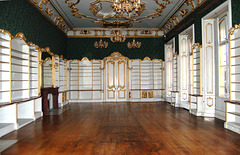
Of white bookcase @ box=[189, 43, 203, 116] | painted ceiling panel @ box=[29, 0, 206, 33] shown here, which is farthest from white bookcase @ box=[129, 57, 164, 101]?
white bookcase @ box=[189, 43, 203, 116]

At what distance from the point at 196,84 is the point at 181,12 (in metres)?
3.27

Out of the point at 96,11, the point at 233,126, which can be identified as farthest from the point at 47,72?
the point at 233,126

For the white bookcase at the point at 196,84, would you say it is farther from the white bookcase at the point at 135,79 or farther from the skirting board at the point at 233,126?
the white bookcase at the point at 135,79

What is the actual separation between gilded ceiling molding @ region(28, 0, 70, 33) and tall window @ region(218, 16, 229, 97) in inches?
251

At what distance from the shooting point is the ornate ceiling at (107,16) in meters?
8.05

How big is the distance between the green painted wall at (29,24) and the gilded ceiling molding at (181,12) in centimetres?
572

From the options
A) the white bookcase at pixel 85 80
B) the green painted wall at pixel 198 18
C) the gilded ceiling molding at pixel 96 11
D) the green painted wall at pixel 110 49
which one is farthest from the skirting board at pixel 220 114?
the white bookcase at pixel 85 80

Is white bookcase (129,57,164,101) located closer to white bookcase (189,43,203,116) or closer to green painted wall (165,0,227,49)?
green painted wall (165,0,227,49)

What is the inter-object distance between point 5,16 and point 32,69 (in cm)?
247

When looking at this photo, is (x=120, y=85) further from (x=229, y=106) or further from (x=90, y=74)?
(x=229, y=106)

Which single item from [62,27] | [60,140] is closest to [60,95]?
[62,27]

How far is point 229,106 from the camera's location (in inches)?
209

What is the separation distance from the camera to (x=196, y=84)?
25.8ft

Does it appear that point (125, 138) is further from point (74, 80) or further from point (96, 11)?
point (74, 80)
